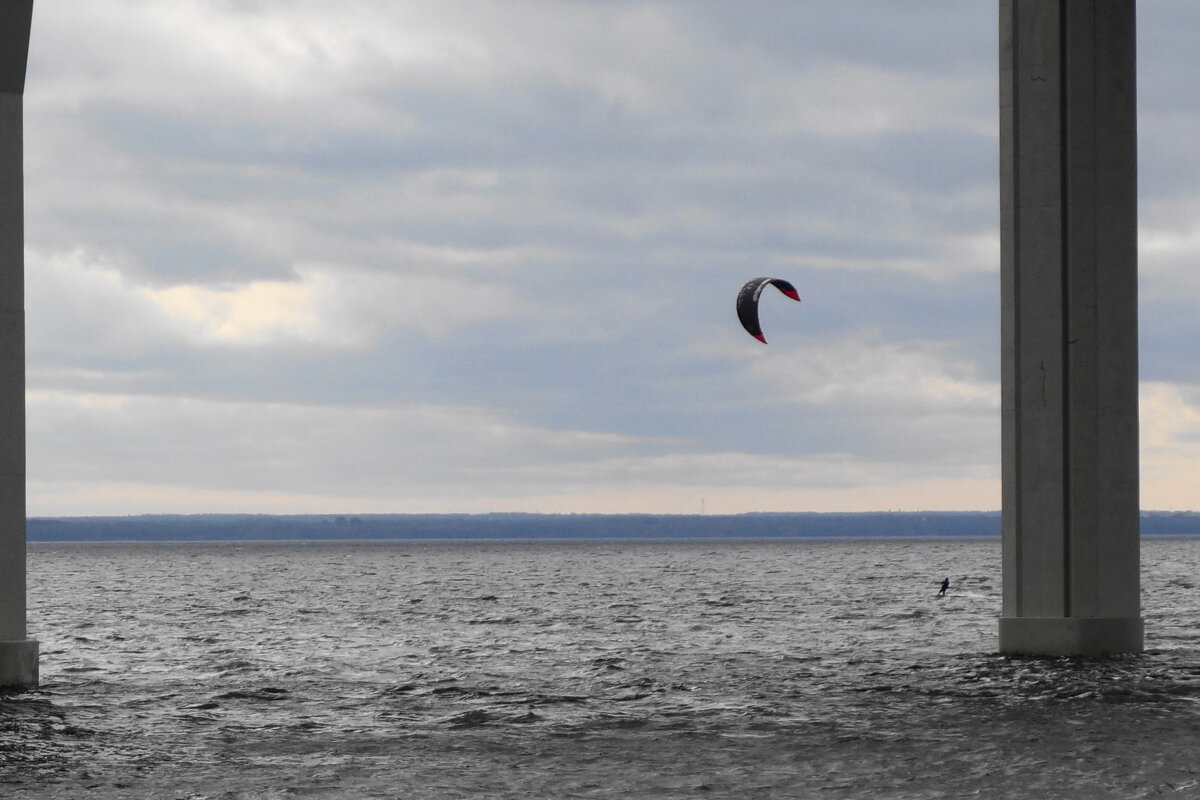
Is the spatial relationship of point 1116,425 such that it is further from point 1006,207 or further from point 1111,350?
point 1006,207

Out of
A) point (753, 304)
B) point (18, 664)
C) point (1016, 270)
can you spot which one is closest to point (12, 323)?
point (18, 664)

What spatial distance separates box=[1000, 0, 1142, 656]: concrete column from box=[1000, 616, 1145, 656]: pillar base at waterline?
0.03 m

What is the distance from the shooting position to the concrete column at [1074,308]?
29.8 metres

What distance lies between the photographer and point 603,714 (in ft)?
84.8

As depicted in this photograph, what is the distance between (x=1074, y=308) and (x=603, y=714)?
37.6 ft

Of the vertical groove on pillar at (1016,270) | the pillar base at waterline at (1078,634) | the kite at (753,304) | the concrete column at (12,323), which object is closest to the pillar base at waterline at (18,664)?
the concrete column at (12,323)

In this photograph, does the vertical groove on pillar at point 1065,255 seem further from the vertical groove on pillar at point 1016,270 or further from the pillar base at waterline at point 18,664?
the pillar base at waterline at point 18,664

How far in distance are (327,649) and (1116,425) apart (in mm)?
22509

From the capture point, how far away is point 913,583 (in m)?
97.8

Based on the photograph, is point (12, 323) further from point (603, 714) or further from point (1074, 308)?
point (1074, 308)

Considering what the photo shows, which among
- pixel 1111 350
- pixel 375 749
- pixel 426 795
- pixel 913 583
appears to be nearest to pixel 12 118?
pixel 375 749

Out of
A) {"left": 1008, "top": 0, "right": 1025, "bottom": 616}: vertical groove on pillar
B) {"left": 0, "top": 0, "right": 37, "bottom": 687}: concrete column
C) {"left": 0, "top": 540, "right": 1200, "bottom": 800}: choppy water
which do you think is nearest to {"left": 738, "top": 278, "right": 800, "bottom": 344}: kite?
{"left": 1008, "top": 0, "right": 1025, "bottom": 616}: vertical groove on pillar

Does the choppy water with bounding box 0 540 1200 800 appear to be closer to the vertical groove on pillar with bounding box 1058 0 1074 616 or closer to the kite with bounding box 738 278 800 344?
the vertical groove on pillar with bounding box 1058 0 1074 616

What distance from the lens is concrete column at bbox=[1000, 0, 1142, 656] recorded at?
29766 millimetres
